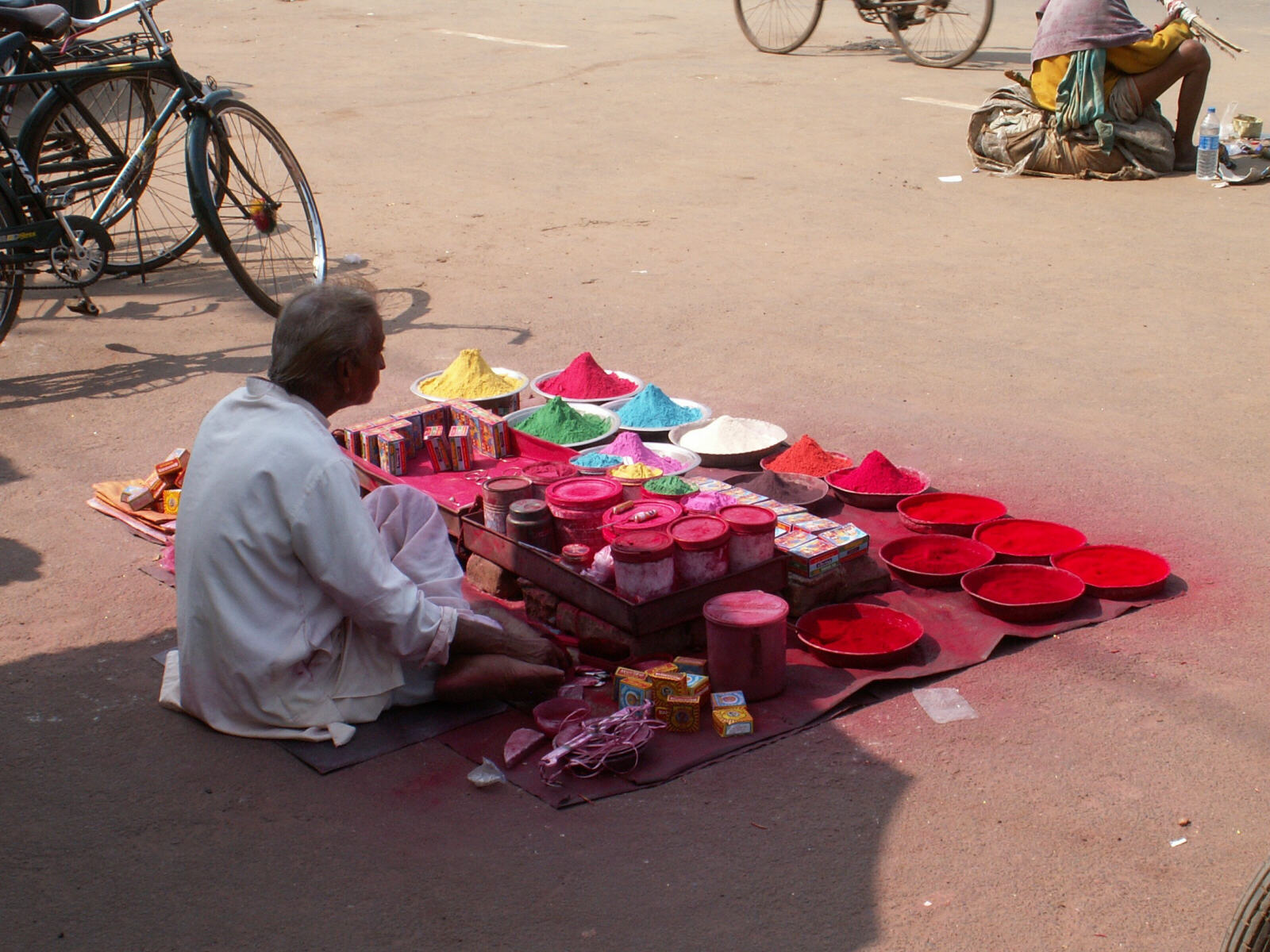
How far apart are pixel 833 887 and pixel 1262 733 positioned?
120cm

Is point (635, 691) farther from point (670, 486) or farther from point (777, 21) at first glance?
point (777, 21)

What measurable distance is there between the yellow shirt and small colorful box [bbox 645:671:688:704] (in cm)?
644

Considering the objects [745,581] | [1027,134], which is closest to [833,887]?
[745,581]

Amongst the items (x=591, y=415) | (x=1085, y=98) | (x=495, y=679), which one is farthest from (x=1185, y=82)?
(x=495, y=679)

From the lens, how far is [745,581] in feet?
11.3

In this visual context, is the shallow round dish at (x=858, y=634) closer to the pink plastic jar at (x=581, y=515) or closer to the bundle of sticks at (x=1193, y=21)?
the pink plastic jar at (x=581, y=515)

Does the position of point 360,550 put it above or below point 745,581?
above

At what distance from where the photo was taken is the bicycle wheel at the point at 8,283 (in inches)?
214

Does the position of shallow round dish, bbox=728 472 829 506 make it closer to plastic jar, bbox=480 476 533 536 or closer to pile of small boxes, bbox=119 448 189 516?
plastic jar, bbox=480 476 533 536

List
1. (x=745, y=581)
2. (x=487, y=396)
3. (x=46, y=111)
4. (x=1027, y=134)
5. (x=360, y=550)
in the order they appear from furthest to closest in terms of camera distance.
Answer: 1. (x=1027, y=134)
2. (x=46, y=111)
3. (x=487, y=396)
4. (x=745, y=581)
5. (x=360, y=550)

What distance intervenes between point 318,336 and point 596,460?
1.45 meters

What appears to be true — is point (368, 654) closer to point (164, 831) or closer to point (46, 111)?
point (164, 831)

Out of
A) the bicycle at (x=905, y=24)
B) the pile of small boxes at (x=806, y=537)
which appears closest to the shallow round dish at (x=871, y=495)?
the pile of small boxes at (x=806, y=537)

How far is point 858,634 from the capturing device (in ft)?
11.4
